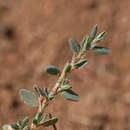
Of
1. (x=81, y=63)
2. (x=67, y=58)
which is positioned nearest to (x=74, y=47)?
(x=81, y=63)

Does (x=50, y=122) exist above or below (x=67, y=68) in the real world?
below

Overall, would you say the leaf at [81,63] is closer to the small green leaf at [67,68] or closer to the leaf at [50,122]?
the small green leaf at [67,68]

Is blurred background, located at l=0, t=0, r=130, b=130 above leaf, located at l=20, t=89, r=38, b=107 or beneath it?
above

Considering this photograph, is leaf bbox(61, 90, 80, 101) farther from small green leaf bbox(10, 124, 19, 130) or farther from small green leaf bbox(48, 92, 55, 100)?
small green leaf bbox(10, 124, 19, 130)

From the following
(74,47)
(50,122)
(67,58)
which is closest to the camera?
(50,122)

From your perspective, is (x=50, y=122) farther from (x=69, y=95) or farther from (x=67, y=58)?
(x=67, y=58)

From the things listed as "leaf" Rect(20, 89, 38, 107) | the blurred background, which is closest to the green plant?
"leaf" Rect(20, 89, 38, 107)

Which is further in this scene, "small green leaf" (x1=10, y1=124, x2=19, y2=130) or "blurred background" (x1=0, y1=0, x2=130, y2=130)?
"blurred background" (x1=0, y1=0, x2=130, y2=130)

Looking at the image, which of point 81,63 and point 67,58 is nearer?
point 81,63

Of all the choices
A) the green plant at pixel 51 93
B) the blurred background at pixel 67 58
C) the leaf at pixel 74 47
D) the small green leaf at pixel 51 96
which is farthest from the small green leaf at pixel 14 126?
the blurred background at pixel 67 58
